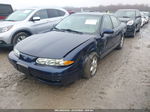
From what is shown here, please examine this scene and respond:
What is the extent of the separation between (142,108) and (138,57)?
2.73 metres

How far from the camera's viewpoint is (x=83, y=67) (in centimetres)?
276

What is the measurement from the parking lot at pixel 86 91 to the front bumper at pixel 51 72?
35 centimetres

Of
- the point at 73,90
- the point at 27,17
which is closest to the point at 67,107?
the point at 73,90

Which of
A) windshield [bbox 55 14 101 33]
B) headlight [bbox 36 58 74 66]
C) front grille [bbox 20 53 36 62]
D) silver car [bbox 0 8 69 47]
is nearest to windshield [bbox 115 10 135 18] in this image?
silver car [bbox 0 8 69 47]

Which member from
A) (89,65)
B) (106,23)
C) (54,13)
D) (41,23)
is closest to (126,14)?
(54,13)

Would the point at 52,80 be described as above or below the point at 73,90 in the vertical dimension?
above

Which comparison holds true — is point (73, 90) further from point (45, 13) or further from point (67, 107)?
point (45, 13)

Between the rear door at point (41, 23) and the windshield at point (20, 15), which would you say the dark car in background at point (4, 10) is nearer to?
the windshield at point (20, 15)

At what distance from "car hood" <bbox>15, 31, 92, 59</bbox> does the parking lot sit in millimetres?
750

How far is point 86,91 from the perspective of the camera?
2691 millimetres

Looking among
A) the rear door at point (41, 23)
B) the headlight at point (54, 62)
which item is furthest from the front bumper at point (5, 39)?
the headlight at point (54, 62)

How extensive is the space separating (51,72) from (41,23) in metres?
3.73

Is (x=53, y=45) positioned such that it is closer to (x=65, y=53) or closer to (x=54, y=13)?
(x=65, y=53)

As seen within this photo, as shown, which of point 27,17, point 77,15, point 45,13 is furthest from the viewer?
point 45,13
